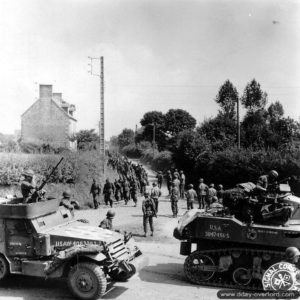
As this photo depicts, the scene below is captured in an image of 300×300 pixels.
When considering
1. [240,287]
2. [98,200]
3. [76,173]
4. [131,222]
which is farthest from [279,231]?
[76,173]

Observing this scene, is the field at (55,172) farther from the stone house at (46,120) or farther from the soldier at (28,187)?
the stone house at (46,120)

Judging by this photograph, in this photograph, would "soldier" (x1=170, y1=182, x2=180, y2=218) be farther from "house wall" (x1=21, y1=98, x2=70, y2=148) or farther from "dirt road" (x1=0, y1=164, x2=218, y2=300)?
"house wall" (x1=21, y1=98, x2=70, y2=148)

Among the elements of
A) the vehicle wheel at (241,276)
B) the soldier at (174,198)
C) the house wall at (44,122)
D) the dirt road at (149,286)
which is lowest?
the dirt road at (149,286)

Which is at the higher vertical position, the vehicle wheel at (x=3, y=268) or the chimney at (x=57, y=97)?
the chimney at (x=57, y=97)

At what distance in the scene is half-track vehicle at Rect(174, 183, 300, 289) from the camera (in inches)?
402

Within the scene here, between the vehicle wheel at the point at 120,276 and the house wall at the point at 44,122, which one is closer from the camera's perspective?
the vehicle wheel at the point at 120,276

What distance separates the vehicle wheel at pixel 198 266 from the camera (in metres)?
10.7

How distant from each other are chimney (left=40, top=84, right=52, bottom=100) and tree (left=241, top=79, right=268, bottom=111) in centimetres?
3388

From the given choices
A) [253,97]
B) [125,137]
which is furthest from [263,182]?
[125,137]

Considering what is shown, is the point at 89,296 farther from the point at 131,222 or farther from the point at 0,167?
the point at 0,167

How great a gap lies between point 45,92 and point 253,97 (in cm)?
3506

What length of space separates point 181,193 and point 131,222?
28.1 ft

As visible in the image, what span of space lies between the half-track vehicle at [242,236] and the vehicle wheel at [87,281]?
102 inches

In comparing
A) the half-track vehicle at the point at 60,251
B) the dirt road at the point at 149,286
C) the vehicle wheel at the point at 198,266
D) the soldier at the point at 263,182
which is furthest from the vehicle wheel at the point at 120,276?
the soldier at the point at 263,182
